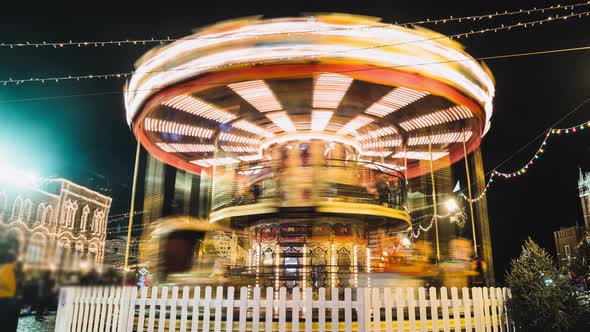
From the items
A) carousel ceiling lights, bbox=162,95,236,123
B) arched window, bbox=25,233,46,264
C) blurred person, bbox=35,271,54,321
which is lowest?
blurred person, bbox=35,271,54,321

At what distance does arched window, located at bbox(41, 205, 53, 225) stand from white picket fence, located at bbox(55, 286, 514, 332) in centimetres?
3691

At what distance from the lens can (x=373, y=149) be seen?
13.5 m

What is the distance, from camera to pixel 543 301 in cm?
580

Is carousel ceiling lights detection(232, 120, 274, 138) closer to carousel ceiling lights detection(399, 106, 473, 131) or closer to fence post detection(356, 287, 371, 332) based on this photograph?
carousel ceiling lights detection(399, 106, 473, 131)

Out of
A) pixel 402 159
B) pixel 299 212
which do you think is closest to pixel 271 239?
pixel 299 212

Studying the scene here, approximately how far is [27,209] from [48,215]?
3.24m

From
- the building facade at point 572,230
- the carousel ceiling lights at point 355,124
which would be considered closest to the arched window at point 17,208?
the carousel ceiling lights at point 355,124

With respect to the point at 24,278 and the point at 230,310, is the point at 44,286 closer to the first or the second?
the point at 24,278

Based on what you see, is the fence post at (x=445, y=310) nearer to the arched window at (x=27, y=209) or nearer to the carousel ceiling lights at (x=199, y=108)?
the carousel ceiling lights at (x=199, y=108)

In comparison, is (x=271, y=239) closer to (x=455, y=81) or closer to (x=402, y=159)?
(x=455, y=81)

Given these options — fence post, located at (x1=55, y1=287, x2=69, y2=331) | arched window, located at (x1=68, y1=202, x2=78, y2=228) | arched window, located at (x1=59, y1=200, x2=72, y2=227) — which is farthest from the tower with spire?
fence post, located at (x1=55, y1=287, x2=69, y2=331)

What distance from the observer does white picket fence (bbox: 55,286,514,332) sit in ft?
15.7

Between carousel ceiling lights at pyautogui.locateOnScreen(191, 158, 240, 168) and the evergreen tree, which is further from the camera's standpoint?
carousel ceiling lights at pyautogui.locateOnScreen(191, 158, 240, 168)

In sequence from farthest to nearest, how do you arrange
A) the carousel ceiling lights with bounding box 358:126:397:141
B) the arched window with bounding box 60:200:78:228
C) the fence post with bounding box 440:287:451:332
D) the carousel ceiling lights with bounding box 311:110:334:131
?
the arched window with bounding box 60:200:78:228 < the carousel ceiling lights with bounding box 358:126:397:141 < the carousel ceiling lights with bounding box 311:110:334:131 < the fence post with bounding box 440:287:451:332
